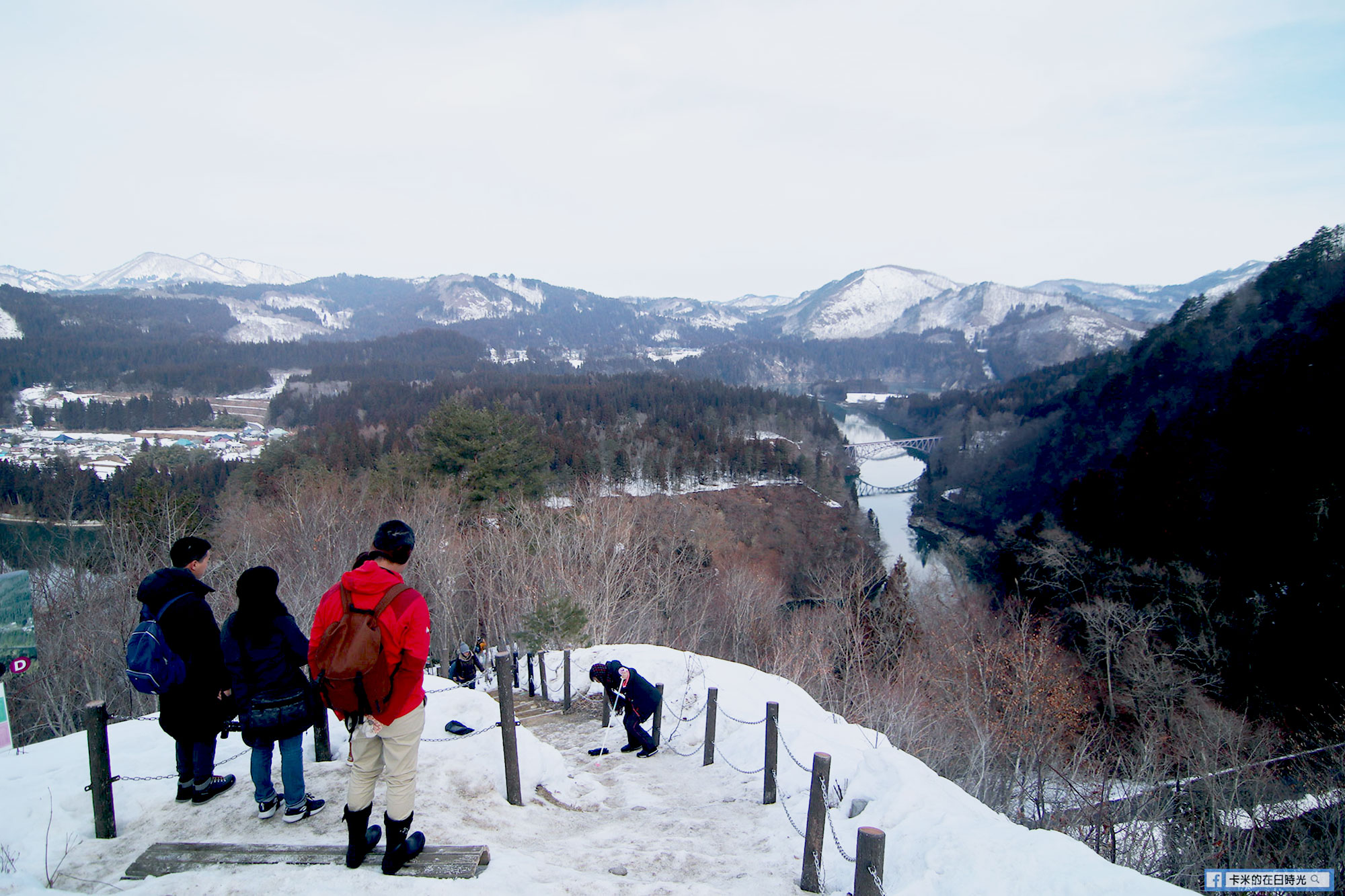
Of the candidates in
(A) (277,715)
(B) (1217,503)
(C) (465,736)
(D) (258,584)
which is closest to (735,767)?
(C) (465,736)

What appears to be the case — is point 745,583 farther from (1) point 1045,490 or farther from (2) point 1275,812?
(1) point 1045,490

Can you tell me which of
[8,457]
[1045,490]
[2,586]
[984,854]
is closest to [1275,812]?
[984,854]

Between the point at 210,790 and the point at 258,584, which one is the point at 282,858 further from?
the point at 258,584

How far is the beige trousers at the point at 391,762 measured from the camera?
4000 mm

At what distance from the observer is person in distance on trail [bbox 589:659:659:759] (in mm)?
8211

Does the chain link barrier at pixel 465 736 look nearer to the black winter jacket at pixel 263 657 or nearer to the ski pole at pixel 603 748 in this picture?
the ski pole at pixel 603 748

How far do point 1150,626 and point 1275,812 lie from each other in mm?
15887

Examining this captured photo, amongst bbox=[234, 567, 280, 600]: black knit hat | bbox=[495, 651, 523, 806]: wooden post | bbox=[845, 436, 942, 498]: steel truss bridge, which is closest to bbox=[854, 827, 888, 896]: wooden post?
bbox=[495, 651, 523, 806]: wooden post

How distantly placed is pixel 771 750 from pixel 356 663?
→ 164 inches

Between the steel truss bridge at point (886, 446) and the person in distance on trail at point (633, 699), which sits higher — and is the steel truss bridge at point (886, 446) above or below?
below

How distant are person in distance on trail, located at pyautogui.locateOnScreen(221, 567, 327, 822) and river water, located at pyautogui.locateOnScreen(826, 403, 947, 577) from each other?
46.5 meters

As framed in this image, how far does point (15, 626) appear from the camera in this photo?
19.6ft

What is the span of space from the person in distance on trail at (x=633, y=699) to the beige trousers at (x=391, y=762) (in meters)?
4.29

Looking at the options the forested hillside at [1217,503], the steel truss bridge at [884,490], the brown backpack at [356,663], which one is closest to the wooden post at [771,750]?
the brown backpack at [356,663]
